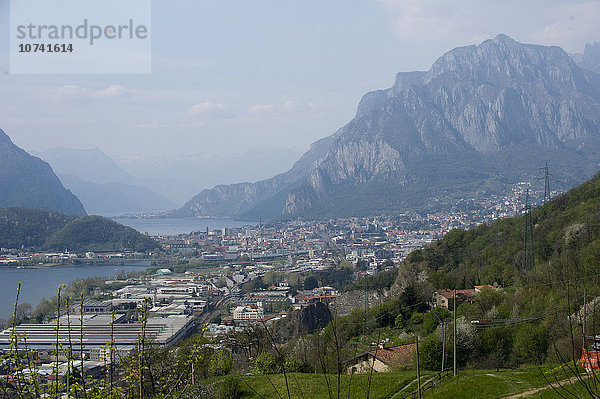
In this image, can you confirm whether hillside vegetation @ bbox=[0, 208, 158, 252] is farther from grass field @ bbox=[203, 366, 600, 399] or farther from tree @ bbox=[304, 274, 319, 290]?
grass field @ bbox=[203, 366, 600, 399]

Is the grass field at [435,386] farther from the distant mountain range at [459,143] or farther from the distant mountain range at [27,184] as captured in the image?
the distant mountain range at [27,184]

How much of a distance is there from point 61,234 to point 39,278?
75.0ft

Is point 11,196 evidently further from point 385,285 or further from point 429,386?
point 429,386

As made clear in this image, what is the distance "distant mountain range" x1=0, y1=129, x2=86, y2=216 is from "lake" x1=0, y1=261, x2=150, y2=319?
39.5 meters

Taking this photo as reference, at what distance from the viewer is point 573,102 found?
107m

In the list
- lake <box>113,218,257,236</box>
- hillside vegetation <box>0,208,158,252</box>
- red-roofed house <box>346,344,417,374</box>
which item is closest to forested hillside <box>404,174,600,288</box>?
red-roofed house <box>346,344,417,374</box>

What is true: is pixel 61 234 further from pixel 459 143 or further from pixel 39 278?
pixel 459 143

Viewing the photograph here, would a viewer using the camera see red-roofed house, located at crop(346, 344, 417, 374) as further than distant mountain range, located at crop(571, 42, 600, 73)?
No

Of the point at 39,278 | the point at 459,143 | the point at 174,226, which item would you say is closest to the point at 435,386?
the point at 39,278

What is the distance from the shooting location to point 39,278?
4338 cm

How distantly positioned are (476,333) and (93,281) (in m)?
33.6

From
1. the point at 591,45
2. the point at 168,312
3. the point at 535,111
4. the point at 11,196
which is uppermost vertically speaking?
the point at 591,45

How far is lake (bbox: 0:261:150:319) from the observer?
33.9 meters

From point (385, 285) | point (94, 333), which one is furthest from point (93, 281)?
point (385, 285)
